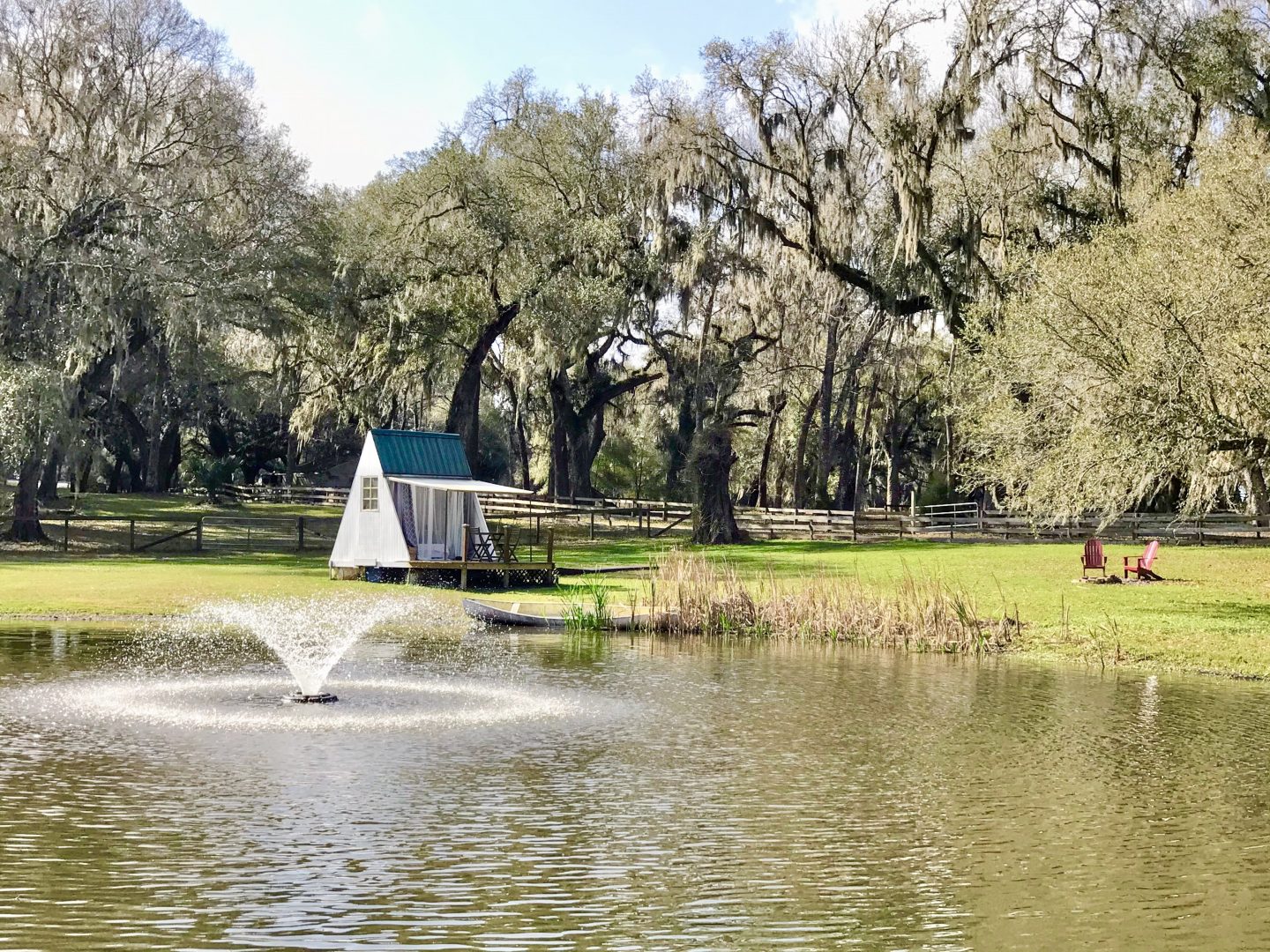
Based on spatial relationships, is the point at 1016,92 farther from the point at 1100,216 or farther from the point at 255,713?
the point at 255,713

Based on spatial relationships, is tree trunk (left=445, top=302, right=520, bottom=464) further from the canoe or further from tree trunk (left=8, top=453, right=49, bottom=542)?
the canoe

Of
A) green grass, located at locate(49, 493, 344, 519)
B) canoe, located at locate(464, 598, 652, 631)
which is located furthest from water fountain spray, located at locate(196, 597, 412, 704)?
green grass, located at locate(49, 493, 344, 519)

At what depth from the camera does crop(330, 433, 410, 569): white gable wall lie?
3831cm

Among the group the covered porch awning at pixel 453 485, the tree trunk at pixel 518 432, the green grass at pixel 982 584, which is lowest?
the green grass at pixel 982 584

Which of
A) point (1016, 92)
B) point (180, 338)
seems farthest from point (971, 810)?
point (180, 338)

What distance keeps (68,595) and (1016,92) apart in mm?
31506

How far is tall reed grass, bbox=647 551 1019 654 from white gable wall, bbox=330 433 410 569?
1208 cm

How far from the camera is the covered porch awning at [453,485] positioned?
1484 inches

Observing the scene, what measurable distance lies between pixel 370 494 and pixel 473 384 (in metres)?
22.0

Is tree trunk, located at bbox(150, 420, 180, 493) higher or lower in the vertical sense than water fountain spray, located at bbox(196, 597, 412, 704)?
higher

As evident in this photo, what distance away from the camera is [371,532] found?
38.9 m

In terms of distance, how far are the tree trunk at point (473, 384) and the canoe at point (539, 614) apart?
30830 millimetres

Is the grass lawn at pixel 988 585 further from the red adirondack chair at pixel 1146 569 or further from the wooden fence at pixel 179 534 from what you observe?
the wooden fence at pixel 179 534

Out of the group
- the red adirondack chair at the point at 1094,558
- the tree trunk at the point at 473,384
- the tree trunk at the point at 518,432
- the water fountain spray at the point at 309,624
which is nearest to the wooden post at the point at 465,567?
the water fountain spray at the point at 309,624
